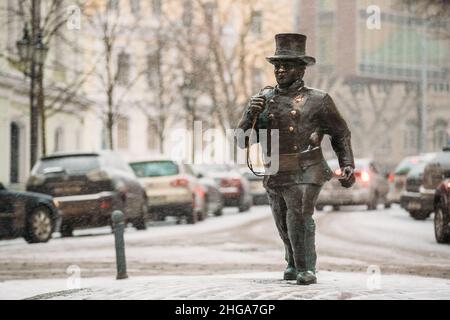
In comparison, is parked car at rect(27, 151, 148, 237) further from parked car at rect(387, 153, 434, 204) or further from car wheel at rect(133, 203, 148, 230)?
parked car at rect(387, 153, 434, 204)

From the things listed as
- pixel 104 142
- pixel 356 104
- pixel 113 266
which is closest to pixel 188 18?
pixel 104 142

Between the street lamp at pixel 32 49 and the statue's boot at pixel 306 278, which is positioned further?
the street lamp at pixel 32 49

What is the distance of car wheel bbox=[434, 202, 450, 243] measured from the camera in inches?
718

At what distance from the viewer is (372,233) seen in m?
21.7

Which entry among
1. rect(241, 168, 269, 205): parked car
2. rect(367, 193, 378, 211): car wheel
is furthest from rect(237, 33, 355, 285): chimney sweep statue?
rect(241, 168, 269, 205): parked car

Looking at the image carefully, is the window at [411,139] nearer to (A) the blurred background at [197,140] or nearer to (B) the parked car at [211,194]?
(A) the blurred background at [197,140]

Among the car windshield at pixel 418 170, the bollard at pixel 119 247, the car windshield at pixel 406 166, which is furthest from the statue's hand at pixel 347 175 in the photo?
the car windshield at pixel 406 166

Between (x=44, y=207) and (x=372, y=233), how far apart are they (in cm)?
595

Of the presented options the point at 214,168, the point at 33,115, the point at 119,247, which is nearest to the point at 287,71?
the point at 119,247

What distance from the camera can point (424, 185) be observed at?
74.3 feet

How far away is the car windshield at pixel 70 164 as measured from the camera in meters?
21.5

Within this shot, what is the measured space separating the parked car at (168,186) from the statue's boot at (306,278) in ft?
53.4

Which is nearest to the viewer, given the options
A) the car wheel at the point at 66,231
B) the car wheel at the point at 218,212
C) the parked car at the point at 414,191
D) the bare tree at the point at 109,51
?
the car wheel at the point at 66,231

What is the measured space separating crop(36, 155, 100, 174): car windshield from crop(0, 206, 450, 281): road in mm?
1285
